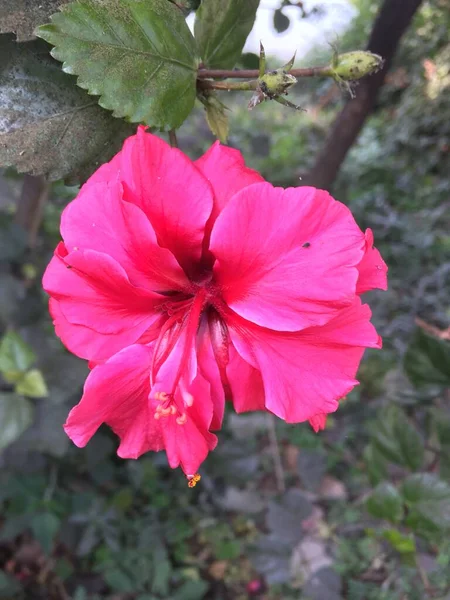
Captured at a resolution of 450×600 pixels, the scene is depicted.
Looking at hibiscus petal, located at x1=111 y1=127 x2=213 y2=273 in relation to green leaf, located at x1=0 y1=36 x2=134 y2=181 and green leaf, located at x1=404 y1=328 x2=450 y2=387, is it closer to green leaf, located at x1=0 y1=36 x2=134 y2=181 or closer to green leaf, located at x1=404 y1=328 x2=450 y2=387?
green leaf, located at x1=0 y1=36 x2=134 y2=181

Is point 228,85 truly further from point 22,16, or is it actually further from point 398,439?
point 398,439

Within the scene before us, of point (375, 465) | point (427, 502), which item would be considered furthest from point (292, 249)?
point (375, 465)

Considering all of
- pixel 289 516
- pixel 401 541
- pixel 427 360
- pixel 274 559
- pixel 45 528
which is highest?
pixel 427 360

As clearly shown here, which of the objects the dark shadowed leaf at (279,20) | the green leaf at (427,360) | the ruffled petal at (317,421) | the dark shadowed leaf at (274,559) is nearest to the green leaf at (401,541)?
the green leaf at (427,360)

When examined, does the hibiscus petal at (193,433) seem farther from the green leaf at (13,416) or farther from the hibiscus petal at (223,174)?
the green leaf at (13,416)

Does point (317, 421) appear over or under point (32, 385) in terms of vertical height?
over
